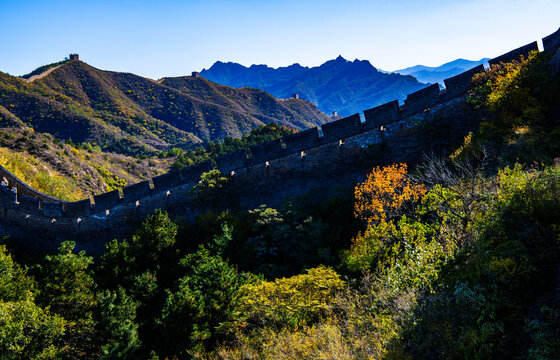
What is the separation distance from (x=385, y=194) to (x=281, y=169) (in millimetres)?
4862

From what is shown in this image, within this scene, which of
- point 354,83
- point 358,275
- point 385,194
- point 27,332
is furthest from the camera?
point 354,83

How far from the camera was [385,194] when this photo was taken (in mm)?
9797

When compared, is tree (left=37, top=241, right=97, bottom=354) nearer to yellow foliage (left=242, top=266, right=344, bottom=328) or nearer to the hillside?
yellow foliage (left=242, top=266, right=344, bottom=328)

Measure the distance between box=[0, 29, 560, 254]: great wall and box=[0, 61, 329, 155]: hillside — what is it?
1233 inches

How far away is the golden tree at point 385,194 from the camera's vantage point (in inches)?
368

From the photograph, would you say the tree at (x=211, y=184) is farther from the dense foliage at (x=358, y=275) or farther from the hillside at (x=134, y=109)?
the hillside at (x=134, y=109)

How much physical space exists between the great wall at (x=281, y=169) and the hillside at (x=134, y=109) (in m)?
31.3

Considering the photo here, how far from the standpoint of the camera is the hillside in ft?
162

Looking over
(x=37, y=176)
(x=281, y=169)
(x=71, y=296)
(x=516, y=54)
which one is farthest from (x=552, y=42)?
(x=37, y=176)

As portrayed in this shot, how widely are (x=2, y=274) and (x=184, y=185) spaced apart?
7251mm

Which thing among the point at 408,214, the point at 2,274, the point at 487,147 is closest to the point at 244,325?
the point at 408,214

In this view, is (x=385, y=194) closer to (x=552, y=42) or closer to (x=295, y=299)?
(x=295, y=299)

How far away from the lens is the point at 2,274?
1158cm

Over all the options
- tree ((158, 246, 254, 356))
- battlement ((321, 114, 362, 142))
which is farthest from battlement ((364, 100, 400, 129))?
tree ((158, 246, 254, 356))
